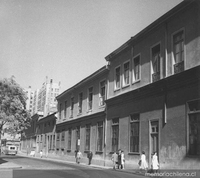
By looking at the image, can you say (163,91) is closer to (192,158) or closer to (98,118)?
(192,158)

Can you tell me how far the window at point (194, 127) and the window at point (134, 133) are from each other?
5969 mm

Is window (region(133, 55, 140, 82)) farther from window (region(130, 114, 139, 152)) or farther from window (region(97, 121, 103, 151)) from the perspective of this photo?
window (region(97, 121, 103, 151))

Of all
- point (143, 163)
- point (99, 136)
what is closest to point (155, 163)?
point (143, 163)

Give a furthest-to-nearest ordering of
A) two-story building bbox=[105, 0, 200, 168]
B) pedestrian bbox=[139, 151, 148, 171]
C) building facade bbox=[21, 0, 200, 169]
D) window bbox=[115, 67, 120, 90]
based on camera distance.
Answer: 1. window bbox=[115, 67, 120, 90]
2. pedestrian bbox=[139, 151, 148, 171]
3. building facade bbox=[21, 0, 200, 169]
4. two-story building bbox=[105, 0, 200, 168]

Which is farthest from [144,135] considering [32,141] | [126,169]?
[32,141]

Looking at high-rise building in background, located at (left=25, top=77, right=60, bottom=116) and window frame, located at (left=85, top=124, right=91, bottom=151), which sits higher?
high-rise building in background, located at (left=25, top=77, right=60, bottom=116)

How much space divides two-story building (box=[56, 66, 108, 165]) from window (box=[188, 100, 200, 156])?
40.5 feet

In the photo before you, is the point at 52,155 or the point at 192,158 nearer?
the point at 192,158

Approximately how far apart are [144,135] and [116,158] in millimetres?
3272

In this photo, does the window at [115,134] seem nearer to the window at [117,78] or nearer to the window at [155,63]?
the window at [117,78]

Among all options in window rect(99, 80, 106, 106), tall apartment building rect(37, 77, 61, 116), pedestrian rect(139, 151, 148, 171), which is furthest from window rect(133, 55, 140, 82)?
tall apartment building rect(37, 77, 61, 116)

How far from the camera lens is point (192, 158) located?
623 inches

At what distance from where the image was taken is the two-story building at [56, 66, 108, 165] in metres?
29.2

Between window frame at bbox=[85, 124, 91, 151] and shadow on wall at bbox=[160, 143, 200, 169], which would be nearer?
shadow on wall at bbox=[160, 143, 200, 169]
